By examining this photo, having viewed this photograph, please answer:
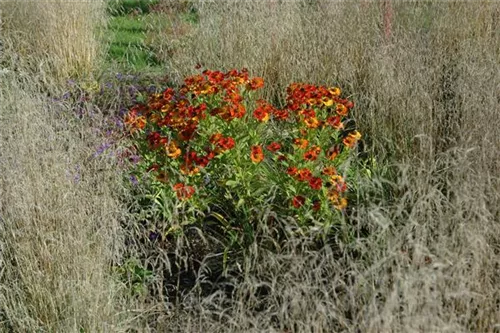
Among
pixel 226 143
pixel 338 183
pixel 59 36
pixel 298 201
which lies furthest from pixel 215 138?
pixel 59 36

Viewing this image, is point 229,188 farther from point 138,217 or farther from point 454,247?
point 454,247

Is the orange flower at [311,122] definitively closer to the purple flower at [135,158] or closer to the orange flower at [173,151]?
the orange flower at [173,151]

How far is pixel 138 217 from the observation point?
4.20m

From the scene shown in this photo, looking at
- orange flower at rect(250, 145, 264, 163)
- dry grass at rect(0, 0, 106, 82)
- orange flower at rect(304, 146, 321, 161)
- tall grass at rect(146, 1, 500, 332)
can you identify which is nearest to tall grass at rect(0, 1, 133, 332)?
tall grass at rect(146, 1, 500, 332)

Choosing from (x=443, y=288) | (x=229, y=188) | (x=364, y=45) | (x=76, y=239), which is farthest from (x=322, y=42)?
(x=443, y=288)

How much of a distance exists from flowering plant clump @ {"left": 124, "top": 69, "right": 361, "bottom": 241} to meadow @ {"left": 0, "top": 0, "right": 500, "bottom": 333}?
0.01 metres

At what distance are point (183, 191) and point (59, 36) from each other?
3106 millimetres

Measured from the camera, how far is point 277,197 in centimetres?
408

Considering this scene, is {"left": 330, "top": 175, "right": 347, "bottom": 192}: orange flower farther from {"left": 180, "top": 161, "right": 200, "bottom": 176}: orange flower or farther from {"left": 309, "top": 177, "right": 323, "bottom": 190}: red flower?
{"left": 180, "top": 161, "right": 200, "bottom": 176}: orange flower

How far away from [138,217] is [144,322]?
63 cm

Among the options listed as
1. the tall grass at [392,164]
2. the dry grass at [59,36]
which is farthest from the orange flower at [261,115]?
the dry grass at [59,36]

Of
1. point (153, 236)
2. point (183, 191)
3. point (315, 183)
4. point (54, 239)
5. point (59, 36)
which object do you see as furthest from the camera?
point (59, 36)

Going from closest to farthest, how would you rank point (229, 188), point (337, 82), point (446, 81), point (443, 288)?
point (443, 288) < point (229, 188) < point (446, 81) < point (337, 82)

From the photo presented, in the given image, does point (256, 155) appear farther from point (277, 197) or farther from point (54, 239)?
point (54, 239)
